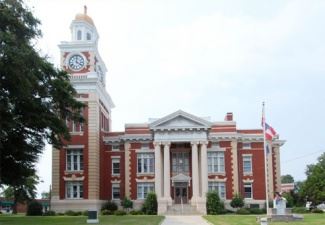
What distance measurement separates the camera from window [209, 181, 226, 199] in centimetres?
5916

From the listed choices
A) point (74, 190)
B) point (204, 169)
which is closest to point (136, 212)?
point (74, 190)

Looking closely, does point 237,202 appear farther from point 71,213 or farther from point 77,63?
point 77,63

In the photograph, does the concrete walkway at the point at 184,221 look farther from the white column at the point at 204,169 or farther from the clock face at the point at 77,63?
the clock face at the point at 77,63

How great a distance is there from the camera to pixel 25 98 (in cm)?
3528

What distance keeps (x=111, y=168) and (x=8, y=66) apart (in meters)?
32.3

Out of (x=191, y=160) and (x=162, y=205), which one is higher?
(x=191, y=160)

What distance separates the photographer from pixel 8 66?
3031cm

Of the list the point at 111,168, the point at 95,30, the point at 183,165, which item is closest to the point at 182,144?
the point at 183,165

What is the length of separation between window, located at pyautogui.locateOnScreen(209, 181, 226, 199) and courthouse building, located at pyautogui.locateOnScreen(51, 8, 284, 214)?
114 mm

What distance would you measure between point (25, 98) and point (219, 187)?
30.3m

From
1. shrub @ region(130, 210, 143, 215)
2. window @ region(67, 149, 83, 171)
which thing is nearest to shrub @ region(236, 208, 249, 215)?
shrub @ region(130, 210, 143, 215)

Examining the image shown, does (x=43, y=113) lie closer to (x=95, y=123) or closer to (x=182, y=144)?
(x=95, y=123)

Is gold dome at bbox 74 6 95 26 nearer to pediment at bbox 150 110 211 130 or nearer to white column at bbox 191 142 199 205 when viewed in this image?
pediment at bbox 150 110 211 130

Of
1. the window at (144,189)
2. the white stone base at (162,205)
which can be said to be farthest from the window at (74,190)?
the white stone base at (162,205)
